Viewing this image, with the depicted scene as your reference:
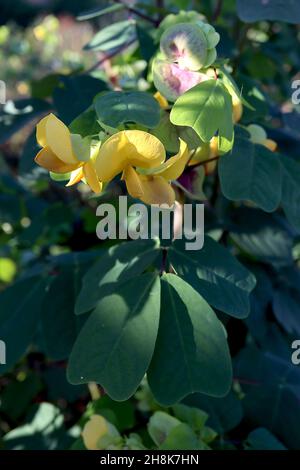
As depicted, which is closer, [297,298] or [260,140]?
[260,140]

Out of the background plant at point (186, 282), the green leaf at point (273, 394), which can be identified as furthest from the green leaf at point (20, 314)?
the green leaf at point (273, 394)

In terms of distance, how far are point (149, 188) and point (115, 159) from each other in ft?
0.24

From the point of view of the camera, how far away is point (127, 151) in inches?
29.3

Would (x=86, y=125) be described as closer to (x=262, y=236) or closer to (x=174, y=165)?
(x=174, y=165)

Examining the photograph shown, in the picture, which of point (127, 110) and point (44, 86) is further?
point (44, 86)

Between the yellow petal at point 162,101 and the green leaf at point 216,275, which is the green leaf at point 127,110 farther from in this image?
the green leaf at point 216,275

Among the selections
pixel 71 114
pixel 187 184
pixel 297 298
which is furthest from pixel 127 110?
pixel 297 298

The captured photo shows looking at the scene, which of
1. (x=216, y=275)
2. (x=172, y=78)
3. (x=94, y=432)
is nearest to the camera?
(x=172, y=78)

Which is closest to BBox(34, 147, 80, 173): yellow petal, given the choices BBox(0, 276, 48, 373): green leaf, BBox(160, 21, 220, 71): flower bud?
BBox(160, 21, 220, 71): flower bud

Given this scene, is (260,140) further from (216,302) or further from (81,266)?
(81,266)

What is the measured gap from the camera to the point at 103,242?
166 centimetres

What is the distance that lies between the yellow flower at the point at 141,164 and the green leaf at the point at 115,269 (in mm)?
193

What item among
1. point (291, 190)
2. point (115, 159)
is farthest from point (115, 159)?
point (291, 190)
